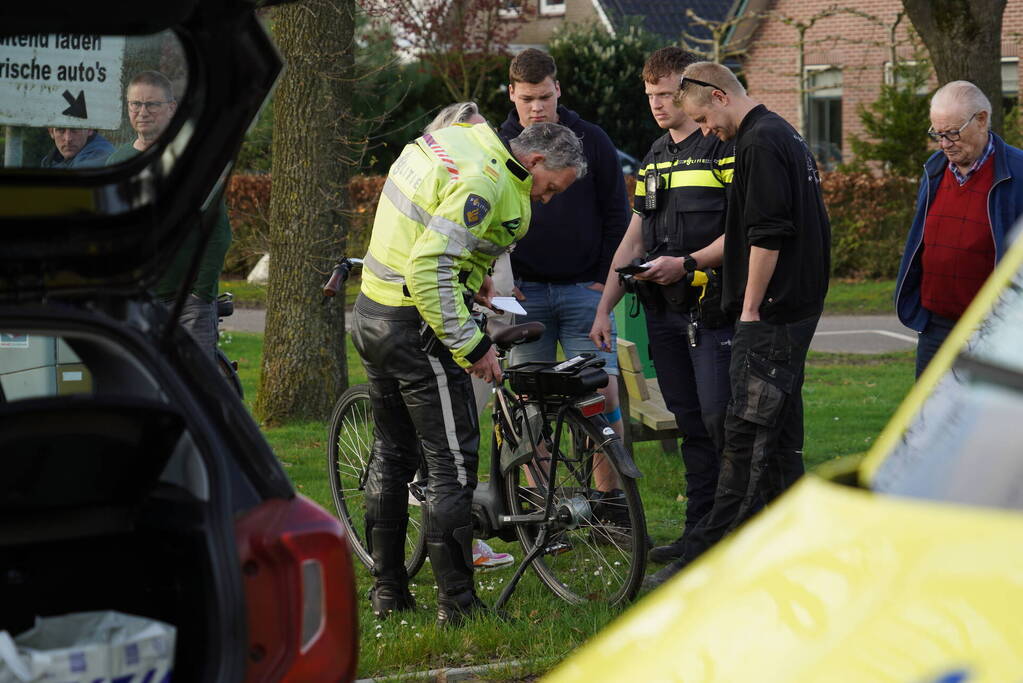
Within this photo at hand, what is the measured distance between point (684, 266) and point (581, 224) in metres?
1.12

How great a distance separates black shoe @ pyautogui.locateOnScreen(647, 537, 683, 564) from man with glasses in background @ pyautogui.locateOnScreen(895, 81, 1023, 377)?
1.48 metres

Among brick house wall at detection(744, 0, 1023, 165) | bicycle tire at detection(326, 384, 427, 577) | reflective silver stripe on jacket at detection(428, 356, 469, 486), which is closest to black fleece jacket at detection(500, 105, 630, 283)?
bicycle tire at detection(326, 384, 427, 577)

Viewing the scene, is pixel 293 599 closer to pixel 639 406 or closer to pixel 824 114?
pixel 639 406

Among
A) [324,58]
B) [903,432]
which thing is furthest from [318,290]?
[903,432]

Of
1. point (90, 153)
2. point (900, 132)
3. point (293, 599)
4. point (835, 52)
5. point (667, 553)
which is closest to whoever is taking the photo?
point (293, 599)

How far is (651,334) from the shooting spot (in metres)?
6.41

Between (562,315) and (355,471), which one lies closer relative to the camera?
(355,471)

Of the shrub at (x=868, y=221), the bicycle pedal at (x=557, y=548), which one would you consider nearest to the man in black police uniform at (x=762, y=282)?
the bicycle pedal at (x=557, y=548)

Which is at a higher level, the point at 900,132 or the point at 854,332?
the point at 900,132

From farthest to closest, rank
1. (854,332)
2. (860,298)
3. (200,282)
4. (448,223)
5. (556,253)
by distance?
(860,298) → (854,332) → (556,253) → (200,282) → (448,223)

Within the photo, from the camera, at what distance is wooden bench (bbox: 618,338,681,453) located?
741cm

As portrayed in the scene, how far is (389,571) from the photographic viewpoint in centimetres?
559

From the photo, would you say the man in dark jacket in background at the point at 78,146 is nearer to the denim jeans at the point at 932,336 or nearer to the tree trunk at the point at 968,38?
the denim jeans at the point at 932,336

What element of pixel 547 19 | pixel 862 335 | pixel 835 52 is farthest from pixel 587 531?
pixel 547 19
